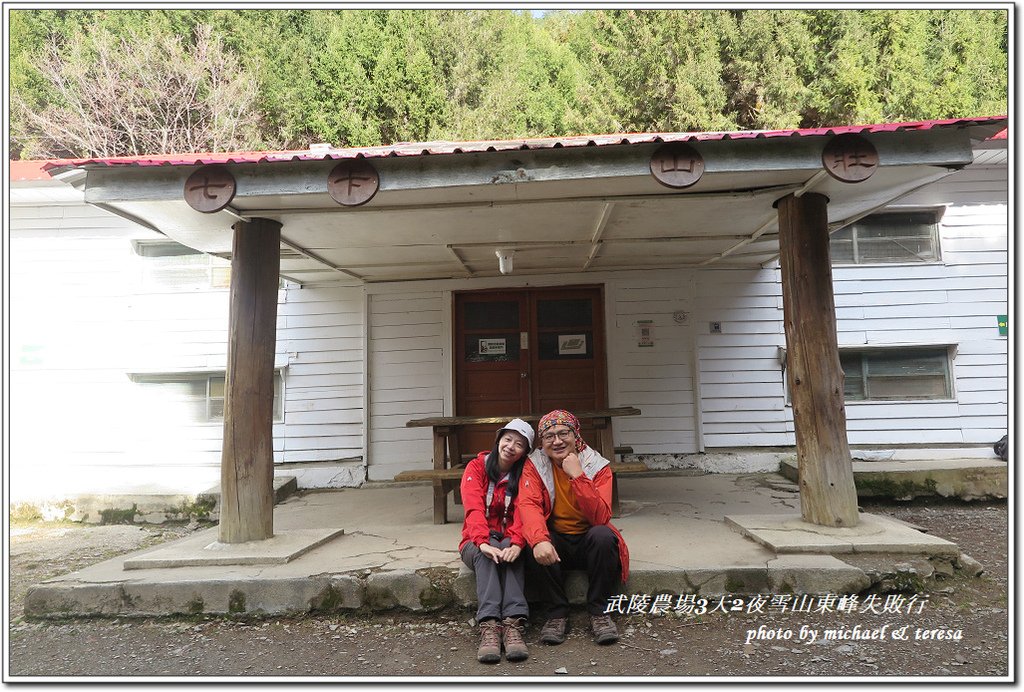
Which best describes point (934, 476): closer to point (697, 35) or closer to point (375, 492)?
point (375, 492)

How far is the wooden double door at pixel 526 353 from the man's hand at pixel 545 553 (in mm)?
4251

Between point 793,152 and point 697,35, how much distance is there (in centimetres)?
1499

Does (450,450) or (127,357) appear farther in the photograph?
(127,357)

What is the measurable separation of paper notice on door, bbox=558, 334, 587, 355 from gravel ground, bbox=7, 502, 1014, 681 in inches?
169

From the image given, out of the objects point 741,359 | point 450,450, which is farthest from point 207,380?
point 741,359

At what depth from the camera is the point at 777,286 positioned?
24.9ft

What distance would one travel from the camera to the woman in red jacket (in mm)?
3131

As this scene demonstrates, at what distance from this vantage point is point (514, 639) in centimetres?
308

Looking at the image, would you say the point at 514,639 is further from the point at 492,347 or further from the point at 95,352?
the point at 95,352

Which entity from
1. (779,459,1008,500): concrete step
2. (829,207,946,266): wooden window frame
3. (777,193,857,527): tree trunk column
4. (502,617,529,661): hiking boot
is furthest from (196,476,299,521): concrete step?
(829,207,946,266): wooden window frame

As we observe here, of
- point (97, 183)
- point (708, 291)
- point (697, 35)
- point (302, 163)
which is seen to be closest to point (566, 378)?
point (708, 291)

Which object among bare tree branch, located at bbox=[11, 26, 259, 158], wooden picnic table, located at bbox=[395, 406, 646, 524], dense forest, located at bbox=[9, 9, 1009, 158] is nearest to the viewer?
wooden picnic table, located at bbox=[395, 406, 646, 524]

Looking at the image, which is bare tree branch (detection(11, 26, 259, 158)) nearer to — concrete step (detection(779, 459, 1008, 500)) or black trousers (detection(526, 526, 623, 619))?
concrete step (detection(779, 459, 1008, 500))

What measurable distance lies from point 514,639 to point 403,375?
484 centimetres
